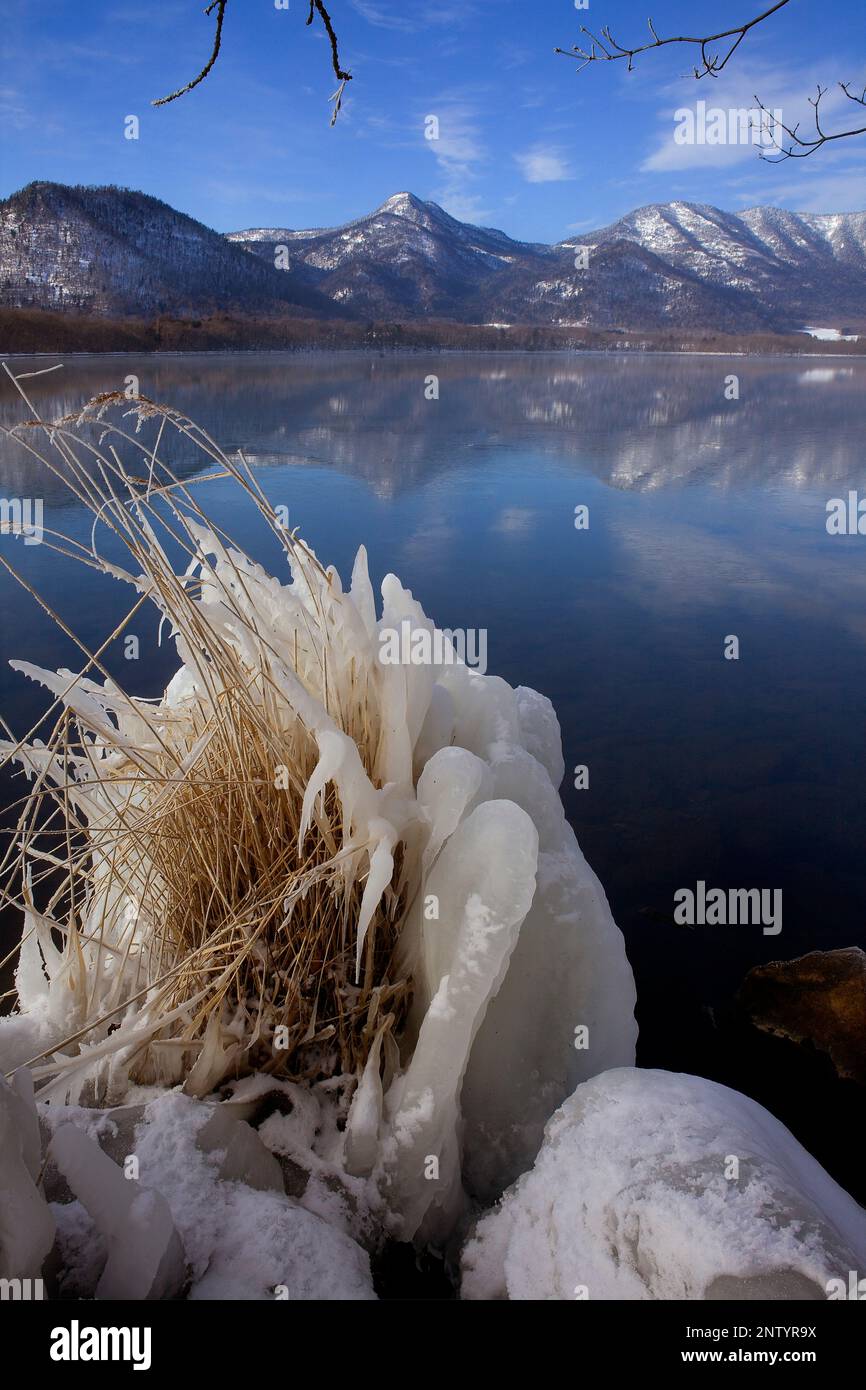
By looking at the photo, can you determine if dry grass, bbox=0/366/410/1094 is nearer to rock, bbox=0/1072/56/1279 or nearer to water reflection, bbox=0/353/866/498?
rock, bbox=0/1072/56/1279

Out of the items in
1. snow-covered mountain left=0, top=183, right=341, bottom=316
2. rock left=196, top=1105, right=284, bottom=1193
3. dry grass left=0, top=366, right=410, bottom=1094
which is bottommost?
rock left=196, top=1105, right=284, bottom=1193

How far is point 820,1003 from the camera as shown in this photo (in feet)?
9.59

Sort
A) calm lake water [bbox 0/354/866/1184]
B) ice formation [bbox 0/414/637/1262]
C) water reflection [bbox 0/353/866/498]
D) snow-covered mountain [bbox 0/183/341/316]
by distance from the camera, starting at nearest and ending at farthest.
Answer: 1. ice formation [bbox 0/414/637/1262]
2. calm lake water [bbox 0/354/866/1184]
3. water reflection [bbox 0/353/866/498]
4. snow-covered mountain [bbox 0/183/341/316]

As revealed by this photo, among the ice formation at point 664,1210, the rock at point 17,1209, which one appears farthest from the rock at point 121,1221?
the ice formation at point 664,1210

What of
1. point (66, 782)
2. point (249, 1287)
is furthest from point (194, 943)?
point (249, 1287)

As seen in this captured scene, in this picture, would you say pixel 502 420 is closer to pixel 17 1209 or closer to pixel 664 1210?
pixel 664 1210

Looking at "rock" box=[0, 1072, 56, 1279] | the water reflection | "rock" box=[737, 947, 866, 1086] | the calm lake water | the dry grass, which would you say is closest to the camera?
"rock" box=[0, 1072, 56, 1279]

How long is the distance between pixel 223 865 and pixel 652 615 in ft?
20.1

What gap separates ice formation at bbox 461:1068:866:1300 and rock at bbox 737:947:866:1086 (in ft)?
4.19

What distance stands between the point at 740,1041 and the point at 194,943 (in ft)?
7.06

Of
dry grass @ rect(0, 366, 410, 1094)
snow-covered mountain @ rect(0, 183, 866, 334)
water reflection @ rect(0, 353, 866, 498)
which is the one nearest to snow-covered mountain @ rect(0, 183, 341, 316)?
snow-covered mountain @ rect(0, 183, 866, 334)

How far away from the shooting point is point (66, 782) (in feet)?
6.67

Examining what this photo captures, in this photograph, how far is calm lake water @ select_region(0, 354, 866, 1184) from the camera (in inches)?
151

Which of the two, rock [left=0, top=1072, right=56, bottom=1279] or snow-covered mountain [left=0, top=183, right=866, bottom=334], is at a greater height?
snow-covered mountain [left=0, top=183, right=866, bottom=334]
